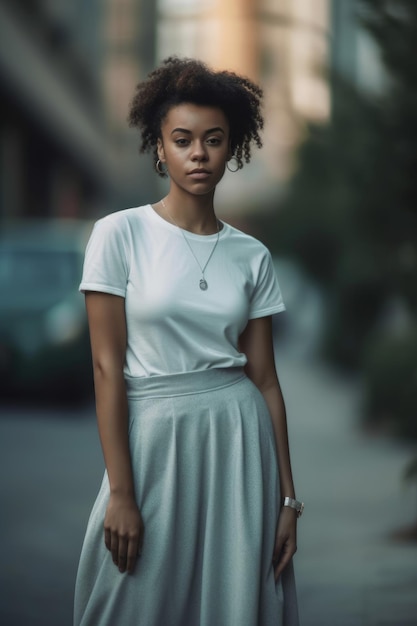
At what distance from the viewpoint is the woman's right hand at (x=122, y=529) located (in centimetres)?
288

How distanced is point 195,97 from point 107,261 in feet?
1.64

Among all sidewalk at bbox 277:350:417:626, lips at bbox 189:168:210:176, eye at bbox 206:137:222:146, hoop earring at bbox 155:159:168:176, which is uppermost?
eye at bbox 206:137:222:146

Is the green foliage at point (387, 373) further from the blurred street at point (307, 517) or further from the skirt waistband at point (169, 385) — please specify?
the skirt waistband at point (169, 385)

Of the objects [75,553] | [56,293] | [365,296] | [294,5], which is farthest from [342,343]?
[294,5]

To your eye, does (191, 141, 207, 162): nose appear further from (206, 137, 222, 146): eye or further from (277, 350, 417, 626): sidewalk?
(277, 350, 417, 626): sidewalk

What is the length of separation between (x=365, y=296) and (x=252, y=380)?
473 inches

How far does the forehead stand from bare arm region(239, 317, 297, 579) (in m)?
0.56

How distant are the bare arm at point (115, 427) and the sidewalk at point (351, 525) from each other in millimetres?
2152

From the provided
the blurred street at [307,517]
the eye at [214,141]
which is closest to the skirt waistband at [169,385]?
the eye at [214,141]

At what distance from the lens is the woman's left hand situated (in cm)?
314

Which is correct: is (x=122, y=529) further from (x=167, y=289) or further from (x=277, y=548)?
(x=167, y=289)

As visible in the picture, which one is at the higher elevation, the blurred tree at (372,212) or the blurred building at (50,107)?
the blurred building at (50,107)

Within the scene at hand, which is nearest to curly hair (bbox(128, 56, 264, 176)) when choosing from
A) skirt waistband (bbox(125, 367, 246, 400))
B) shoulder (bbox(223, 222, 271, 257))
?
shoulder (bbox(223, 222, 271, 257))

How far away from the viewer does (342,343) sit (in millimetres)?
16750
